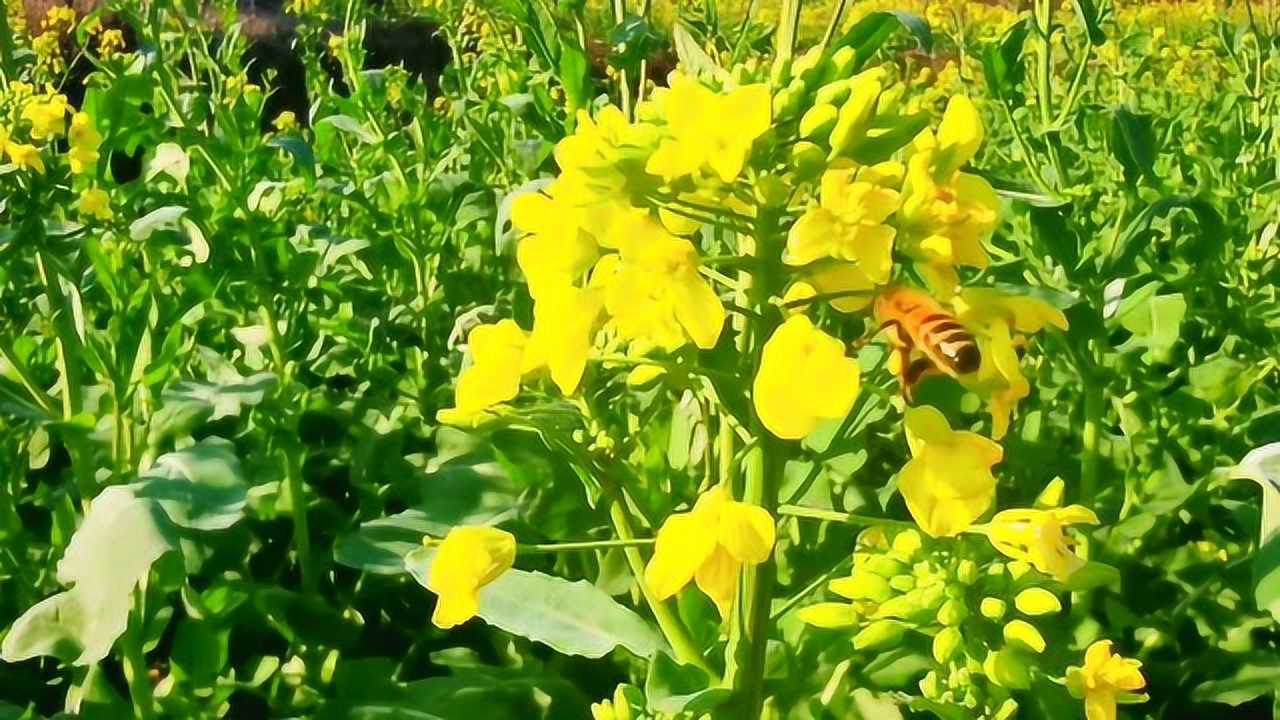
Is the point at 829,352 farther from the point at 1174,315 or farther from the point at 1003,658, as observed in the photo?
the point at 1174,315

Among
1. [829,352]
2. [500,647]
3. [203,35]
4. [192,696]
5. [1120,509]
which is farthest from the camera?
[203,35]

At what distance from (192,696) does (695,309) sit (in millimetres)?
1239

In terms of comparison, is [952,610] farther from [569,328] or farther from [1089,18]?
[1089,18]

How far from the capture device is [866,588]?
110cm

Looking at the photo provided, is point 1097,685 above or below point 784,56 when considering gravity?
below

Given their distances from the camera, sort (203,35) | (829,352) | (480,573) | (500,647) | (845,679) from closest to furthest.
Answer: (829,352) < (480,573) < (845,679) < (500,647) < (203,35)

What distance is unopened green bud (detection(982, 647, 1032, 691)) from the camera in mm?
1073

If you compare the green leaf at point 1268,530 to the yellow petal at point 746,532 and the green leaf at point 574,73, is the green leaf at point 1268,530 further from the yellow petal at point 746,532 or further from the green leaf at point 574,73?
the green leaf at point 574,73

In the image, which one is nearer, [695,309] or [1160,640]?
[695,309]

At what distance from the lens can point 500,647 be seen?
205 cm

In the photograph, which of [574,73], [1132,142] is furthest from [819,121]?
[1132,142]

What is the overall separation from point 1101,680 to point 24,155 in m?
1.78

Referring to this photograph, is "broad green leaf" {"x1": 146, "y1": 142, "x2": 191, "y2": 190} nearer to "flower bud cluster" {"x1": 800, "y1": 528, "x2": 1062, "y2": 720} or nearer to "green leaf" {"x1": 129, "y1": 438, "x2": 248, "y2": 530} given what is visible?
"green leaf" {"x1": 129, "y1": 438, "x2": 248, "y2": 530}

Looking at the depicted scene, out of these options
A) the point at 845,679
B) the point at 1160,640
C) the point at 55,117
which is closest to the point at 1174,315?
the point at 1160,640
